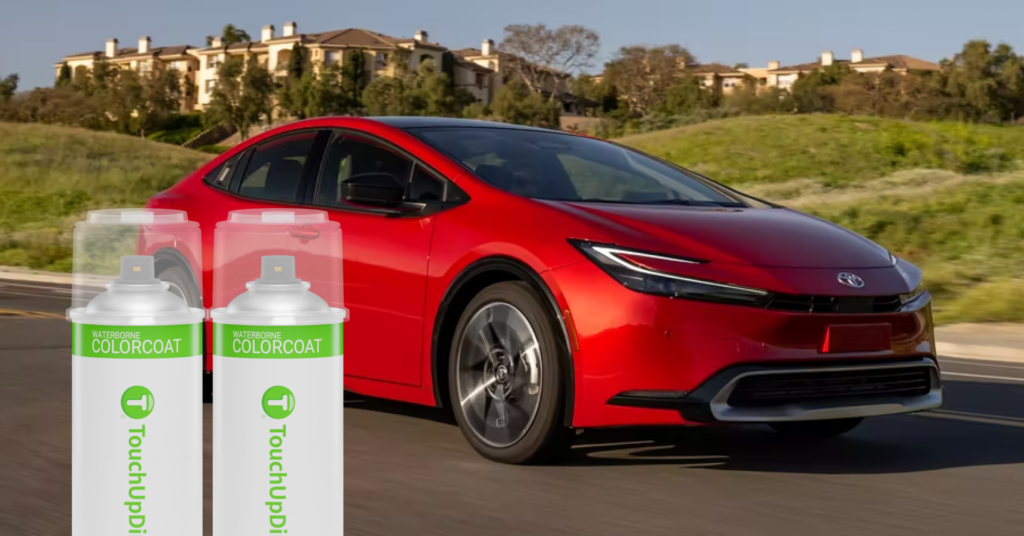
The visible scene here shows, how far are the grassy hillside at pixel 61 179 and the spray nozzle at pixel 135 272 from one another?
64.5 ft

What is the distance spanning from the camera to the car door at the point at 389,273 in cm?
577

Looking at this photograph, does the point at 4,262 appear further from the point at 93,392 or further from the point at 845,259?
the point at 93,392

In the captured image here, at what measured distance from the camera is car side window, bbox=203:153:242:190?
7113 mm

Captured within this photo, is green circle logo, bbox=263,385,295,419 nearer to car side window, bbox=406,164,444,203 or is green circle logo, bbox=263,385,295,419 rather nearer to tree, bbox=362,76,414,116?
car side window, bbox=406,164,444,203

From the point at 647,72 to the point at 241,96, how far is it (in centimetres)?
3476

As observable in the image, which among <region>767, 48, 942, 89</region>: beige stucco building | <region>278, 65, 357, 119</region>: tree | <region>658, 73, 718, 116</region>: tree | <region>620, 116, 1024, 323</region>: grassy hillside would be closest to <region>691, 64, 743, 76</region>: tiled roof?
<region>767, 48, 942, 89</region>: beige stucco building

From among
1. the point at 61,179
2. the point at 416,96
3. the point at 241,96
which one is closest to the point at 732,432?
the point at 61,179

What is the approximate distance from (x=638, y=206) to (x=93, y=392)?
12.8 feet

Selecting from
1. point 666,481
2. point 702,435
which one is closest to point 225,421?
point 666,481

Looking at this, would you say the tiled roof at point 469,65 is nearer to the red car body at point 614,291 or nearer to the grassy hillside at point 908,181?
the grassy hillside at point 908,181

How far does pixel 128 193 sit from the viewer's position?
4297 cm

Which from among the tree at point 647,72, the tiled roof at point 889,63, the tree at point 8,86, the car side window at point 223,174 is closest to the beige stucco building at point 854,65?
the tiled roof at point 889,63

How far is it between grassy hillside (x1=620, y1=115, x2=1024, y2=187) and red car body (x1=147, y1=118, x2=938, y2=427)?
3711 cm

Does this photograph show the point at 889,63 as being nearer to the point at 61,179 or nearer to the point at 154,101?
the point at 154,101
